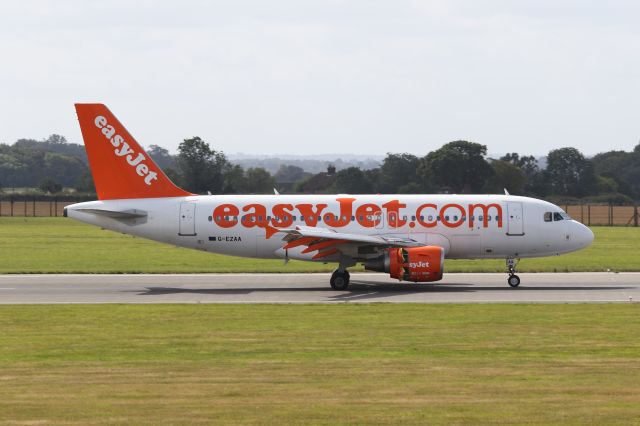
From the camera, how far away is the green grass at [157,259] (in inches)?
1961

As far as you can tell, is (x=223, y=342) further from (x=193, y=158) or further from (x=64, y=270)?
(x=193, y=158)

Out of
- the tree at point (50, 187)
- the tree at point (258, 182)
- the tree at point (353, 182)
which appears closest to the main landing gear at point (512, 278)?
the tree at point (258, 182)

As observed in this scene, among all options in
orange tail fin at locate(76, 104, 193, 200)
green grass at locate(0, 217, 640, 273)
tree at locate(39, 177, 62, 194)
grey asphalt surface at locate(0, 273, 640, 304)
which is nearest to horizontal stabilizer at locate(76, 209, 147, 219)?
orange tail fin at locate(76, 104, 193, 200)

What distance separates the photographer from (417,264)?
38.8m

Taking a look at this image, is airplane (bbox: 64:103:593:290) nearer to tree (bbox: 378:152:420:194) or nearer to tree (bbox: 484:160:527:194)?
tree (bbox: 484:160:527:194)

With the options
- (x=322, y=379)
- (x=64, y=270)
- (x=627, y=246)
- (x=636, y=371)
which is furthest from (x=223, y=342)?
(x=627, y=246)

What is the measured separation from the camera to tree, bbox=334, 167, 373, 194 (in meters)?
110

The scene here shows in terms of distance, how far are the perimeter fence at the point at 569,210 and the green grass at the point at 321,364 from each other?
67115 millimetres

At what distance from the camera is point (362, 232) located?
41812 mm

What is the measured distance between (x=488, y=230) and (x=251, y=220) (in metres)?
9.63

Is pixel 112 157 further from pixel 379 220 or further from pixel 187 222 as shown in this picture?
pixel 379 220

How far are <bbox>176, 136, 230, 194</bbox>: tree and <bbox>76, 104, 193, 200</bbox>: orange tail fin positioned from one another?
2012 inches

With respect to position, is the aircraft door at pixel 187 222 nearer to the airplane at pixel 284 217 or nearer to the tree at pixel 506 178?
the airplane at pixel 284 217

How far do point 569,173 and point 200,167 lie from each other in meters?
66.2
